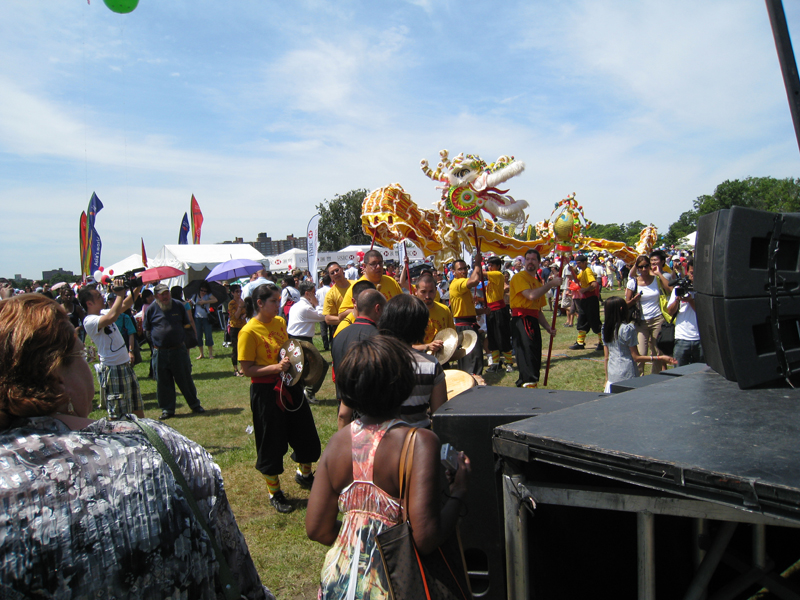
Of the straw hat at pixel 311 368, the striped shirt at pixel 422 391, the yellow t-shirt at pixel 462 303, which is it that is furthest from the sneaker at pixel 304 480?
the yellow t-shirt at pixel 462 303

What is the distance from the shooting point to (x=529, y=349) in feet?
22.4

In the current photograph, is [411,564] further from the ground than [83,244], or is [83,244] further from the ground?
[83,244]

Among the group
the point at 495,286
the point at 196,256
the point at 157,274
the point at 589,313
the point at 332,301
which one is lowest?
the point at 589,313

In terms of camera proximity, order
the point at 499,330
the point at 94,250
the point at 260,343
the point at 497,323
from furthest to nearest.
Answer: the point at 94,250
the point at 499,330
the point at 497,323
the point at 260,343

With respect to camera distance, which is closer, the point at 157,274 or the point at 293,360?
the point at 293,360

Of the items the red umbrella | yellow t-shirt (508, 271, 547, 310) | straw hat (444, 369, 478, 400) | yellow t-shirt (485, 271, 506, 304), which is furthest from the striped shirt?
the red umbrella

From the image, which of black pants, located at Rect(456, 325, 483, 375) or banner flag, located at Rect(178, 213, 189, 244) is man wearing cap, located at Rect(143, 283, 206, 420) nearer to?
black pants, located at Rect(456, 325, 483, 375)

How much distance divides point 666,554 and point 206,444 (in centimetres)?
516

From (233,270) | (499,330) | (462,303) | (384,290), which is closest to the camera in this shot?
(384,290)

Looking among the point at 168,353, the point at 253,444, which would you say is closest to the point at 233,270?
the point at 168,353

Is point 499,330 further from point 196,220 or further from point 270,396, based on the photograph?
point 196,220

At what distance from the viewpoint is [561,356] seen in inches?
397

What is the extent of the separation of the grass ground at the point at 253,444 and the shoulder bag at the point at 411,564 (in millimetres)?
1831

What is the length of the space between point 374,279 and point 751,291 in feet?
14.4
